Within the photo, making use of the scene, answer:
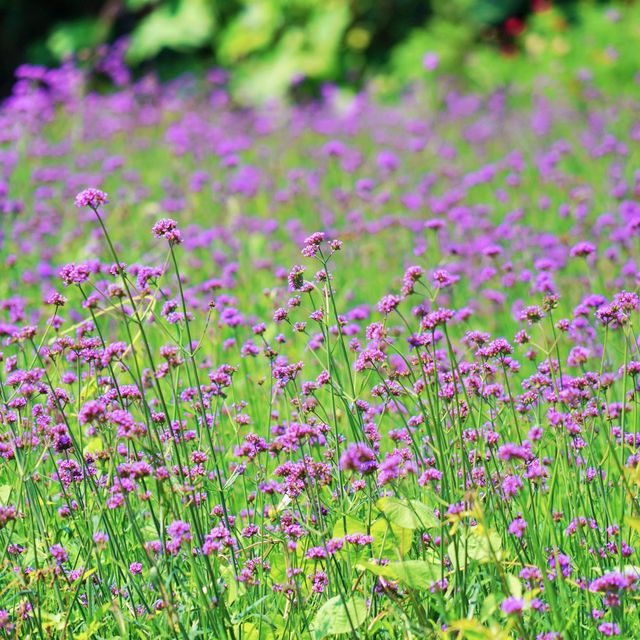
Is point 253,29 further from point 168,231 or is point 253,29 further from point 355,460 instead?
point 355,460

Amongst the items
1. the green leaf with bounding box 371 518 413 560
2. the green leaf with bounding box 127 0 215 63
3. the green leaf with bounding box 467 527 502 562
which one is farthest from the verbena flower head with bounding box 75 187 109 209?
the green leaf with bounding box 127 0 215 63

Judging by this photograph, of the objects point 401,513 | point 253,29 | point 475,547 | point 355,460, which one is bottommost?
point 475,547

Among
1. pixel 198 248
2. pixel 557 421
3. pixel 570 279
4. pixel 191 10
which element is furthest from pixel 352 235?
pixel 191 10

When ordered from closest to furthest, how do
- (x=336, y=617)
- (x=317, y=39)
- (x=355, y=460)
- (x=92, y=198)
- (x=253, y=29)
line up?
1. (x=355, y=460)
2. (x=336, y=617)
3. (x=92, y=198)
4. (x=317, y=39)
5. (x=253, y=29)

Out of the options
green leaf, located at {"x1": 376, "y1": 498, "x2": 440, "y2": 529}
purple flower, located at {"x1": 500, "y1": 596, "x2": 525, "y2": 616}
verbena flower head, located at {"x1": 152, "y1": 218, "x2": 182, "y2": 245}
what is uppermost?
verbena flower head, located at {"x1": 152, "y1": 218, "x2": 182, "y2": 245}

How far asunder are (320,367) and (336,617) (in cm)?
169

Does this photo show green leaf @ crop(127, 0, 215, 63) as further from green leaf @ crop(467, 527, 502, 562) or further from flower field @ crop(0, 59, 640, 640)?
green leaf @ crop(467, 527, 502, 562)

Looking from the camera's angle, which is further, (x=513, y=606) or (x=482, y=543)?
(x=482, y=543)

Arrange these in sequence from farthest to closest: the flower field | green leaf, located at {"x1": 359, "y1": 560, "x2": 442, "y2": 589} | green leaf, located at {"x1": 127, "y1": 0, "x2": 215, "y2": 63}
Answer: green leaf, located at {"x1": 127, "y1": 0, "x2": 215, "y2": 63} → the flower field → green leaf, located at {"x1": 359, "y1": 560, "x2": 442, "y2": 589}

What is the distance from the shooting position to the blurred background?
9641 millimetres

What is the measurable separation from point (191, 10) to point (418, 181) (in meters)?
5.96

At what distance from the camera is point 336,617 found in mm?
1655

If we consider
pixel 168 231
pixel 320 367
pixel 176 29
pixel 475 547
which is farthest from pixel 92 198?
pixel 176 29

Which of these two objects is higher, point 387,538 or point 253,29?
point 253,29
